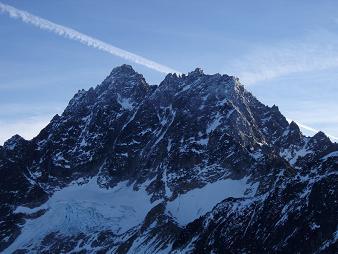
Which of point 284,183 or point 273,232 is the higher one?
point 284,183

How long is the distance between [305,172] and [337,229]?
3339 cm

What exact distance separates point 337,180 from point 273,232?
2009 centimetres

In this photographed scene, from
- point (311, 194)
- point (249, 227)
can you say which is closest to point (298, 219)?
point (311, 194)

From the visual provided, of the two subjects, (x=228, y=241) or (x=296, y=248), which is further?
(x=228, y=241)

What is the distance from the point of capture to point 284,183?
199m

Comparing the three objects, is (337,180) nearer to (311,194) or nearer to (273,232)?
(311,194)

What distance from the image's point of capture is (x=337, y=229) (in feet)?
538

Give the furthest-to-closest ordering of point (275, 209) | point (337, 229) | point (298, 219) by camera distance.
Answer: point (275, 209), point (298, 219), point (337, 229)

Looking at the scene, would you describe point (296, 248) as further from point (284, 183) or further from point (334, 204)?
point (284, 183)

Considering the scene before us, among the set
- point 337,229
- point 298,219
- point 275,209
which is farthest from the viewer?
point 275,209

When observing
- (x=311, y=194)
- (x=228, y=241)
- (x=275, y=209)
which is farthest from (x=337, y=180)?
(x=228, y=241)

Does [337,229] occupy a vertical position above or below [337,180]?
below

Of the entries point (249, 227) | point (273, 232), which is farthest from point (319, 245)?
point (249, 227)

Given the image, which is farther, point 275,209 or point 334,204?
point 275,209
